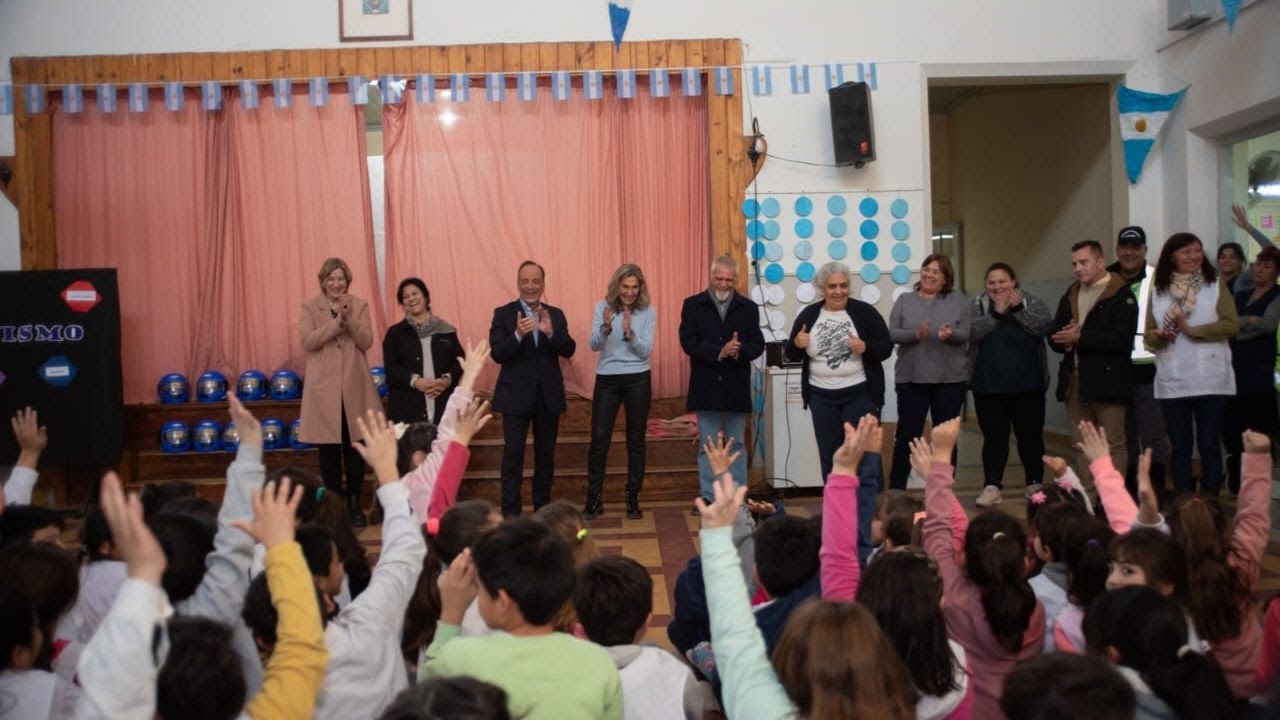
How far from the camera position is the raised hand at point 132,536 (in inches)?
50.3

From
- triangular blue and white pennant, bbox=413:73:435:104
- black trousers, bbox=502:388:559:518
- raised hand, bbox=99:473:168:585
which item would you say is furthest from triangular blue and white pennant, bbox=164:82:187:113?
raised hand, bbox=99:473:168:585

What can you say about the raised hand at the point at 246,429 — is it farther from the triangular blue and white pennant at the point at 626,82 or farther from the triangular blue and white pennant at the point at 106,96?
the triangular blue and white pennant at the point at 106,96

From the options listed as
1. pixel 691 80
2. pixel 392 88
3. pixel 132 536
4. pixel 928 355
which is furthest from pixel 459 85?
pixel 132 536

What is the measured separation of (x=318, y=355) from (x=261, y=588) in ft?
13.0

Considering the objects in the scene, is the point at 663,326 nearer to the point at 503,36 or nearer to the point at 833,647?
the point at 503,36

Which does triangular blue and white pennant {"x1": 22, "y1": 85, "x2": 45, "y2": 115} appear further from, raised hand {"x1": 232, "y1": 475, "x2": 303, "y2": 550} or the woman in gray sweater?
raised hand {"x1": 232, "y1": 475, "x2": 303, "y2": 550}

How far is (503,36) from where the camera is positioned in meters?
6.40

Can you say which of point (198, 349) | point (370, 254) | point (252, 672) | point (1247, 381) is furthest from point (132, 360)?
point (1247, 381)

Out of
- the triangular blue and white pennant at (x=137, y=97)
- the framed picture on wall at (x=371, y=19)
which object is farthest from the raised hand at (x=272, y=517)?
the triangular blue and white pennant at (x=137, y=97)

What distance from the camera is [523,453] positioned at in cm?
517

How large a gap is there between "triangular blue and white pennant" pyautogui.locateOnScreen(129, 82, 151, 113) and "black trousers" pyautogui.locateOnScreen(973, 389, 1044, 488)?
5434 millimetres

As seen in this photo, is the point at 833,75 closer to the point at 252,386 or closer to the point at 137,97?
the point at 252,386

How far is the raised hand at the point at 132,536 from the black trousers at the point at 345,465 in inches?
159

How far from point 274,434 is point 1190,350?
5.08 m
